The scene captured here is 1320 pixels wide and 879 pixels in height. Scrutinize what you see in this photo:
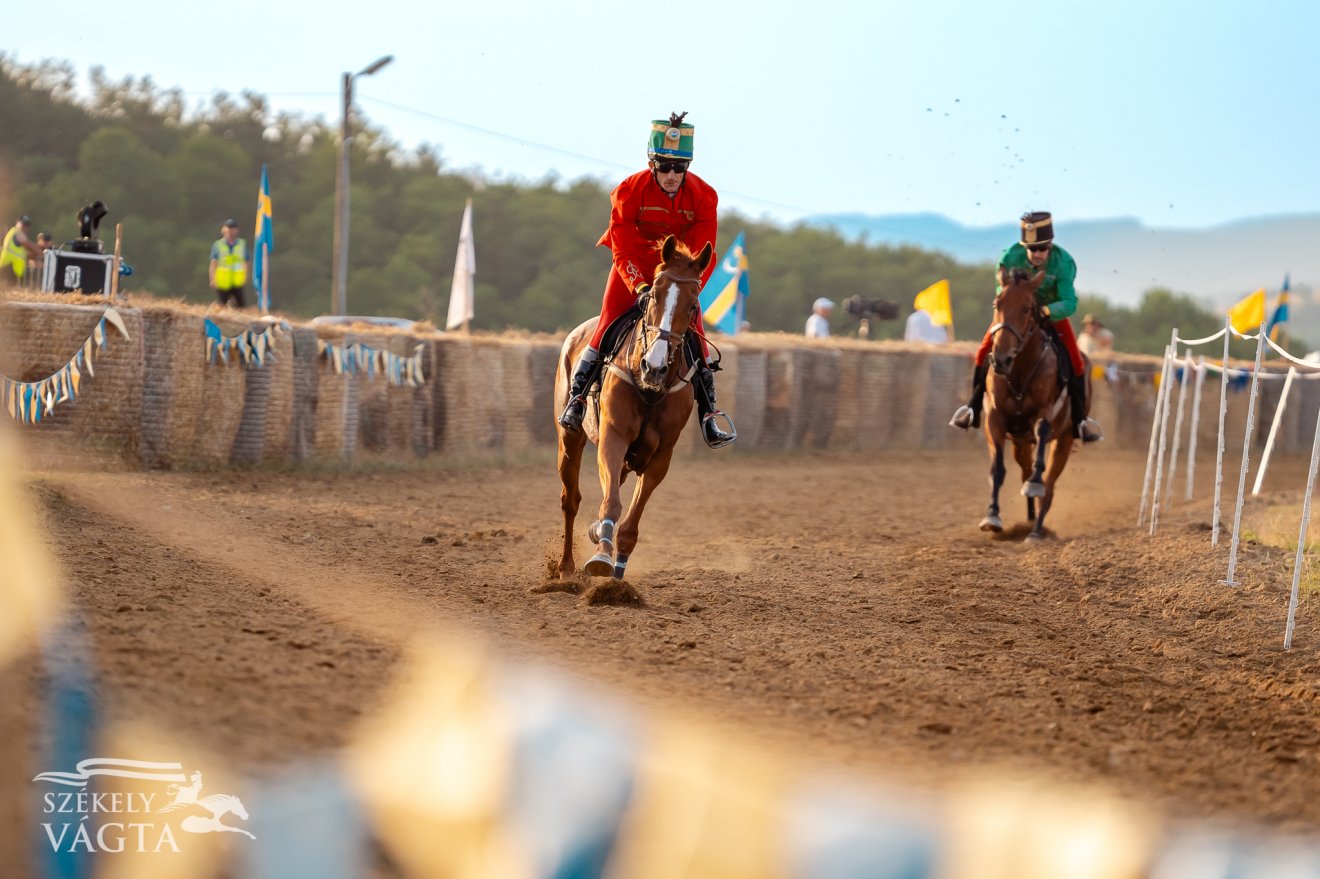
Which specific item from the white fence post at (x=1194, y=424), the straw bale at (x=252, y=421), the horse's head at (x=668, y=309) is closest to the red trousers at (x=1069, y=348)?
the white fence post at (x=1194, y=424)

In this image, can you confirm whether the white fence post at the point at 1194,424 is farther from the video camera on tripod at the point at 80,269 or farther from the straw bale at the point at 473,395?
the video camera on tripod at the point at 80,269

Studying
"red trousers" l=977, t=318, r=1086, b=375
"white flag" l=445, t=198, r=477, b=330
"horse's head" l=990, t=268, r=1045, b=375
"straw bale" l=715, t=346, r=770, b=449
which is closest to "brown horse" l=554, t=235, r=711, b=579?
"horse's head" l=990, t=268, r=1045, b=375

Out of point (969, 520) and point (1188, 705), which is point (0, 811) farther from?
point (969, 520)

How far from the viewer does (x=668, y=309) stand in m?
8.25

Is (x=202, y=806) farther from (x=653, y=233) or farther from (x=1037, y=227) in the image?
(x=1037, y=227)

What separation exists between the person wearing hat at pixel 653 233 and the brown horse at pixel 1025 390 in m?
4.28

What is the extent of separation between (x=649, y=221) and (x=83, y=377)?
6775 mm

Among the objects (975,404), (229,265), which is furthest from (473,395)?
(975,404)

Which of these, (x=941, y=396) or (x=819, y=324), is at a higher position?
(x=819, y=324)

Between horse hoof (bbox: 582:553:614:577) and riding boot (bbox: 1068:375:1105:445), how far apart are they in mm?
6771

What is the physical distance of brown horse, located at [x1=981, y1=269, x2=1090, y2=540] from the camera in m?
12.7

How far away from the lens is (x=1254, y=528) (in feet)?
43.1

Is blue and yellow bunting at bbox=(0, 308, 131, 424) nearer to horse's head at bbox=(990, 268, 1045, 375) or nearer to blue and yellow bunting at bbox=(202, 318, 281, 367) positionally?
blue and yellow bunting at bbox=(202, 318, 281, 367)

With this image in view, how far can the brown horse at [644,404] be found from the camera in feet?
27.1
